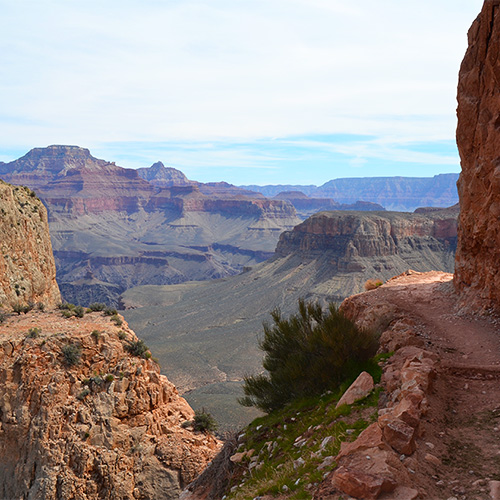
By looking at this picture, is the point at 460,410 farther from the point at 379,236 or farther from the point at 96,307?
the point at 379,236

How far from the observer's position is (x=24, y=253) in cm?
2248

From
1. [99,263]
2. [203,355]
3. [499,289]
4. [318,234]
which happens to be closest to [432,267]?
[318,234]

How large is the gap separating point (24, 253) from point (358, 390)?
19.5 meters

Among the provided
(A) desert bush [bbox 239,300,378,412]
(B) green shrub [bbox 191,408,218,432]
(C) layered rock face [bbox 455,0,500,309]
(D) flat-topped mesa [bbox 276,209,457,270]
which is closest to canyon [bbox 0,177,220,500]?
(B) green shrub [bbox 191,408,218,432]

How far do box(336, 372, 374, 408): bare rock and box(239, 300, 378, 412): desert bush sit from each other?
0.99 m

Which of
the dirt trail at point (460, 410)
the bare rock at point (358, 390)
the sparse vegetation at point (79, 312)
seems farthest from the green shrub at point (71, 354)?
the dirt trail at point (460, 410)

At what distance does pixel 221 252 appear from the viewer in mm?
188000

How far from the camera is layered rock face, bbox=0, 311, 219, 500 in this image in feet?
48.4

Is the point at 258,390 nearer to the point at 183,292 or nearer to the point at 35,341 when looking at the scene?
the point at 35,341

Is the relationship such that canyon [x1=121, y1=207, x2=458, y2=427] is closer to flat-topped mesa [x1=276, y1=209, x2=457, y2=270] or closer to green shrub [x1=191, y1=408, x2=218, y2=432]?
flat-topped mesa [x1=276, y1=209, x2=457, y2=270]

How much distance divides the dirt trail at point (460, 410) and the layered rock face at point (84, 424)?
988 centimetres

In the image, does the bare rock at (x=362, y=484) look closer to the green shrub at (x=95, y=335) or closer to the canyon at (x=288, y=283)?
the green shrub at (x=95, y=335)

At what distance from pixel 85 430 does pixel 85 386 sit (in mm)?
1473

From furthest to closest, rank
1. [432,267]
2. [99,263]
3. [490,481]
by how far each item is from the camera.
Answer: [99,263] → [432,267] → [490,481]
